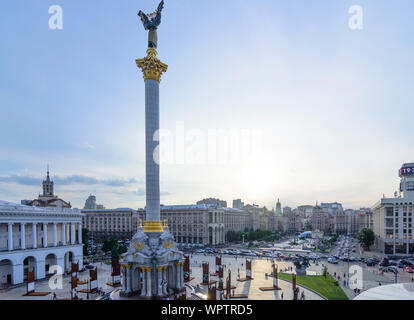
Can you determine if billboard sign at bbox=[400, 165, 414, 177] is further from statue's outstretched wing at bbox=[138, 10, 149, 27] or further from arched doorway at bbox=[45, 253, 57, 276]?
arched doorway at bbox=[45, 253, 57, 276]

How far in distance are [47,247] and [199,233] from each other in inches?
2567

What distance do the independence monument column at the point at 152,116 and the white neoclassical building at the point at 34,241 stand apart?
92.4 feet

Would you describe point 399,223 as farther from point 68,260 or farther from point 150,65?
point 68,260

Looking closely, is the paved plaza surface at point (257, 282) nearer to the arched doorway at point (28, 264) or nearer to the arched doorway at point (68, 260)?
the arched doorway at point (68, 260)

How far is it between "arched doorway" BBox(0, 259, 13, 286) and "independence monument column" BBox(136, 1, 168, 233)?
3003cm

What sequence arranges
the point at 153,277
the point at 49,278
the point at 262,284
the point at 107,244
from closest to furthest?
the point at 153,277
the point at 262,284
the point at 49,278
the point at 107,244

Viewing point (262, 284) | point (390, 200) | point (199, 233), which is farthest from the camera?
point (199, 233)

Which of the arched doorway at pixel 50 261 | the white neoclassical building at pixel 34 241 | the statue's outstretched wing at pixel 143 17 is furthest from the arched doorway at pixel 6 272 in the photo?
the statue's outstretched wing at pixel 143 17

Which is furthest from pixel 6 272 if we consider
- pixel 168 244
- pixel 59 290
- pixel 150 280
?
pixel 168 244

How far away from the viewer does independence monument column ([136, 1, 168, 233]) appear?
128ft

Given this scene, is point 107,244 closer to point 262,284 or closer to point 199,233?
point 199,233
